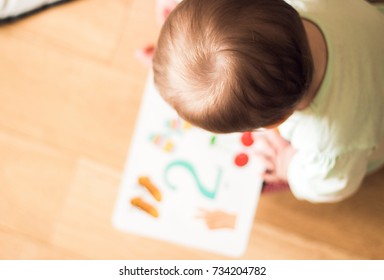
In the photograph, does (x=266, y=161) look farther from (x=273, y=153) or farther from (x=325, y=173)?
(x=325, y=173)

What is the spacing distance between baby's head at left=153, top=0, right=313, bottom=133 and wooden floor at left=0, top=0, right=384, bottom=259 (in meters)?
0.33

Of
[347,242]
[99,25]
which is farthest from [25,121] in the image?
[347,242]

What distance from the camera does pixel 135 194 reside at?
28.4 inches

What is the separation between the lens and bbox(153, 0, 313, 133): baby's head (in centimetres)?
40

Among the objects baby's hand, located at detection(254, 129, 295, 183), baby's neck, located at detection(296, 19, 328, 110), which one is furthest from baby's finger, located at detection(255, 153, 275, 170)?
baby's neck, located at detection(296, 19, 328, 110)

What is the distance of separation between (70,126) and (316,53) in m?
0.42

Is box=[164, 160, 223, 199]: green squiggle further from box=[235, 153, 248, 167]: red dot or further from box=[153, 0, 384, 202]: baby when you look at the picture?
box=[153, 0, 384, 202]: baby

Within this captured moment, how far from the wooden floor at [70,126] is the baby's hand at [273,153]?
0.06 meters

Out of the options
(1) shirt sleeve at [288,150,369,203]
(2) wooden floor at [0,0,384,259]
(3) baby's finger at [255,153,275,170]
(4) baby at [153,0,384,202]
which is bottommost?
(2) wooden floor at [0,0,384,259]

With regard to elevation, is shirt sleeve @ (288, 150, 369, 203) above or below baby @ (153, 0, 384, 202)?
below

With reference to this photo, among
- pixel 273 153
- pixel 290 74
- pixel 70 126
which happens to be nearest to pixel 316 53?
pixel 290 74

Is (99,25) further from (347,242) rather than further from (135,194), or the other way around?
(347,242)
